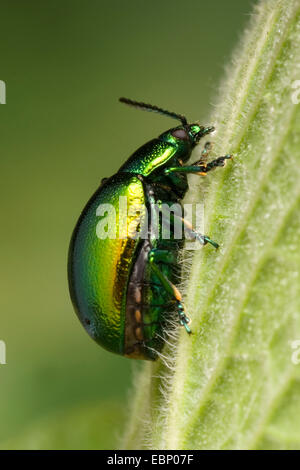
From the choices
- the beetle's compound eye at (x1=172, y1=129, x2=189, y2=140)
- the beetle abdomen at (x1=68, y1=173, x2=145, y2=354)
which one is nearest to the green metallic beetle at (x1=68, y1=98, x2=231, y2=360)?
the beetle abdomen at (x1=68, y1=173, x2=145, y2=354)

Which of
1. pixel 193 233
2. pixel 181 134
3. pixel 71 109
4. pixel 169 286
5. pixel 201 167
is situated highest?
pixel 71 109

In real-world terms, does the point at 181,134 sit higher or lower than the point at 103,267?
higher

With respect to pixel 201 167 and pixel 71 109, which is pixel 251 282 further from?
pixel 71 109

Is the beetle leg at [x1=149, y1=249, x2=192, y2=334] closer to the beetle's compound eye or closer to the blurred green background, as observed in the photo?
the beetle's compound eye

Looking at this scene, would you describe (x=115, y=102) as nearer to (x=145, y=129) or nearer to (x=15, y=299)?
(x=145, y=129)

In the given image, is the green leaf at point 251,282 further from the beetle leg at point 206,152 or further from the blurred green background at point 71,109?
the blurred green background at point 71,109

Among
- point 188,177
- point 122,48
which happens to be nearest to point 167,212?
point 188,177

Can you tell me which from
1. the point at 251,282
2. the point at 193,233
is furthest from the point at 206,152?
the point at 251,282
